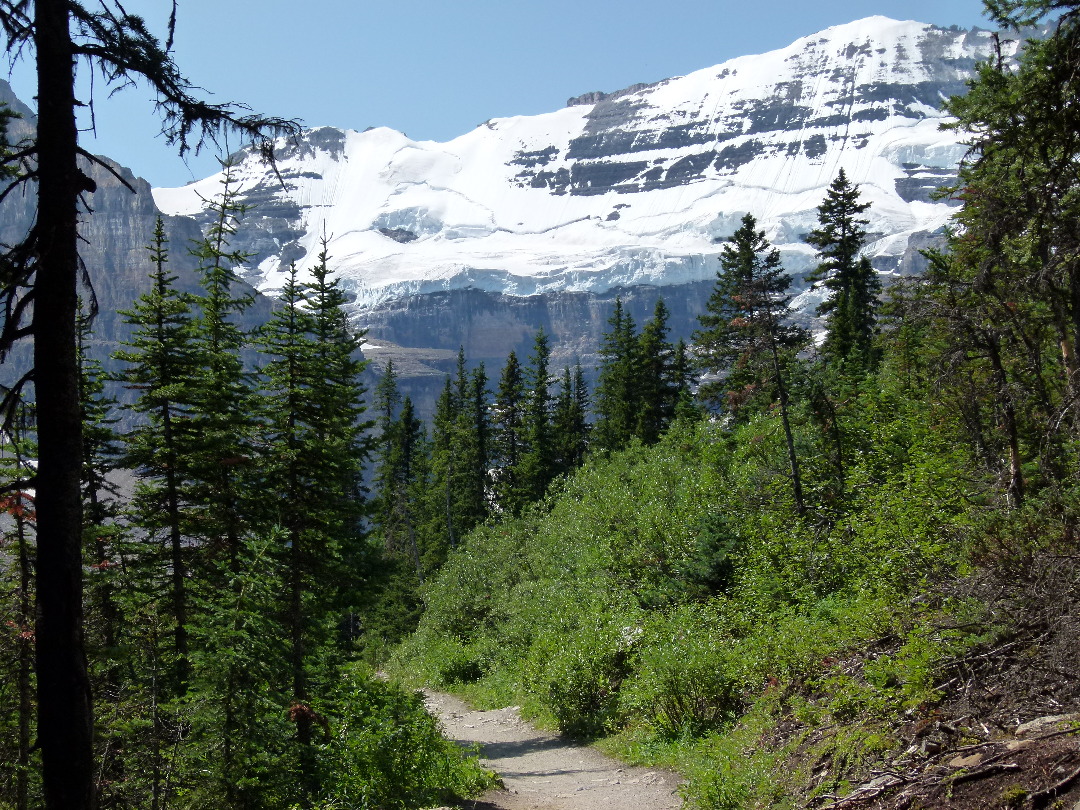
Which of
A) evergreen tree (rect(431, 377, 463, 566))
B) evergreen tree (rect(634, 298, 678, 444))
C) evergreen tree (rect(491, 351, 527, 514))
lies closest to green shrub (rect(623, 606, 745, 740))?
evergreen tree (rect(634, 298, 678, 444))

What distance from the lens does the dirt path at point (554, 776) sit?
11.3 metres

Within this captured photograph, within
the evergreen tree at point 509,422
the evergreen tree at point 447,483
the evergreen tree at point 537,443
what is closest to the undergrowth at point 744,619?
the evergreen tree at point 537,443

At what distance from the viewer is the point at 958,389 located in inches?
574

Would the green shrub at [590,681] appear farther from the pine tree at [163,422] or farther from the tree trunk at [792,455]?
the pine tree at [163,422]

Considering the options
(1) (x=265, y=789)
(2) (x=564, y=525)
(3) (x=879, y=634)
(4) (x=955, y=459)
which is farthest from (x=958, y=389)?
(2) (x=564, y=525)

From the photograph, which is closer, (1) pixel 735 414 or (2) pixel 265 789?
(2) pixel 265 789

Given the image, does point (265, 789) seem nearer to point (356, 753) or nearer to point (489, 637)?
point (356, 753)

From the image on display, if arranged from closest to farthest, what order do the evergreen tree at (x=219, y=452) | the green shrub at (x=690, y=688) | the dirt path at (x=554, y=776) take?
1. the dirt path at (x=554, y=776)
2. the green shrub at (x=690, y=688)
3. the evergreen tree at (x=219, y=452)

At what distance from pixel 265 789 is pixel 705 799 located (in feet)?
17.0

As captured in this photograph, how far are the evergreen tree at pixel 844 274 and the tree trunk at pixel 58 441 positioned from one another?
121 feet

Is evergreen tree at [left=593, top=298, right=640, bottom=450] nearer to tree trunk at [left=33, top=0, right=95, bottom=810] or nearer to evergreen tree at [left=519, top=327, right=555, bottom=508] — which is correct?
evergreen tree at [left=519, top=327, right=555, bottom=508]

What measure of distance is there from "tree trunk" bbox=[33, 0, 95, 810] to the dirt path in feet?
20.3

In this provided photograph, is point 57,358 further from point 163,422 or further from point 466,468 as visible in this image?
point 466,468

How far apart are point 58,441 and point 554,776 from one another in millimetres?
10426
